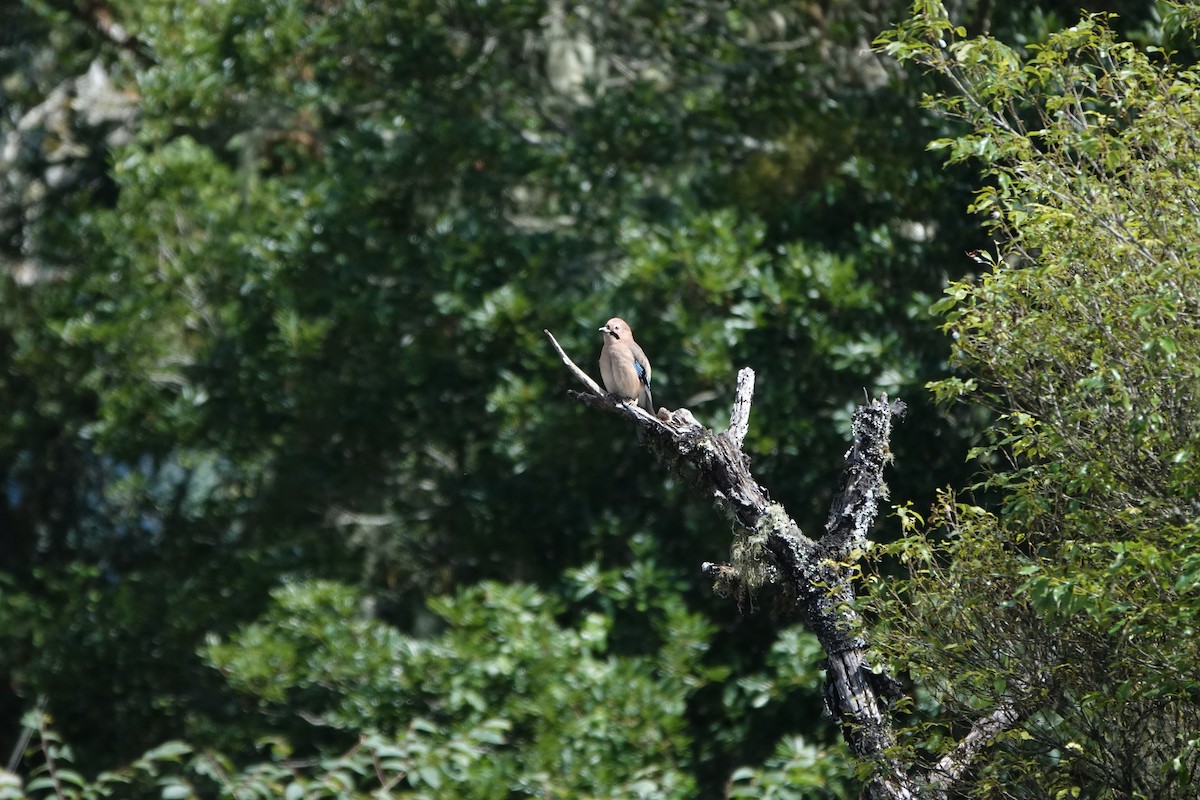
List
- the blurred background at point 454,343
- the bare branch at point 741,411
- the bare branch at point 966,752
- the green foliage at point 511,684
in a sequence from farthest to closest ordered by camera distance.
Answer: the blurred background at point 454,343 < the green foliage at point 511,684 < the bare branch at point 741,411 < the bare branch at point 966,752

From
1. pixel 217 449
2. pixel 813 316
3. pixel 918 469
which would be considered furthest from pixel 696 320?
pixel 217 449

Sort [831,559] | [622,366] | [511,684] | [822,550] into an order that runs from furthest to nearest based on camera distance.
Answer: [511,684] < [622,366] < [822,550] < [831,559]

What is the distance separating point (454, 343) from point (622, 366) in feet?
12.8

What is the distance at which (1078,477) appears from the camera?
4.79m

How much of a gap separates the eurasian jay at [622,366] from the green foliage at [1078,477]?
282cm

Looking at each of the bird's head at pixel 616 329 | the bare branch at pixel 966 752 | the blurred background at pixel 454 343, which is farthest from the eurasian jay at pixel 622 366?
the bare branch at pixel 966 752

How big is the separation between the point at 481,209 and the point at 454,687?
12.7 feet

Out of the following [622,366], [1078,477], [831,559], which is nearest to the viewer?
[1078,477]

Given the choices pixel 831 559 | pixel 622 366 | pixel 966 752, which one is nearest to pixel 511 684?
pixel 622 366

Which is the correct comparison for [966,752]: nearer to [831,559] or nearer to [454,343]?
[831,559]

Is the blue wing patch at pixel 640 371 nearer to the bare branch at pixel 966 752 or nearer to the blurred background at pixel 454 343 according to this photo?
the blurred background at pixel 454 343

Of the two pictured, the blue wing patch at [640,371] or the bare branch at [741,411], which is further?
the blue wing patch at [640,371]

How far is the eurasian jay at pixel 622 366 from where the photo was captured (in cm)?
793

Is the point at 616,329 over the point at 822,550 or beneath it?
over
